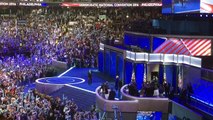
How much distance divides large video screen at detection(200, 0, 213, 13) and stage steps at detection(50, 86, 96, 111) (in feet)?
30.0

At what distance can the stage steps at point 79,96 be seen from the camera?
2878 centimetres

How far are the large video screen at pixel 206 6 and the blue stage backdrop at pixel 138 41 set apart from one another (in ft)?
15.1

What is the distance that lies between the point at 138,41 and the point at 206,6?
748 cm

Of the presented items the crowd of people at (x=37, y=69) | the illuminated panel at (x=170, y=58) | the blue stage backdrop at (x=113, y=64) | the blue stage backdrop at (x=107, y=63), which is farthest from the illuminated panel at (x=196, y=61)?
the blue stage backdrop at (x=107, y=63)

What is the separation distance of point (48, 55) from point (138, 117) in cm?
2189

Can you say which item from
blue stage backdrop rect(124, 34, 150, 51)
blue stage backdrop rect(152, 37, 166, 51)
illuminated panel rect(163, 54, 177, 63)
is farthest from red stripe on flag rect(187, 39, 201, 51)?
blue stage backdrop rect(124, 34, 150, 51)

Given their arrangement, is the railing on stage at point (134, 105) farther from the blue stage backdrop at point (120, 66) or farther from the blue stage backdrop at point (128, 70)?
the blue stage backdrop at point (120, 66)

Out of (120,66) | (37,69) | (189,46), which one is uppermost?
(189,46)

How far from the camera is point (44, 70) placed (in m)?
39.2

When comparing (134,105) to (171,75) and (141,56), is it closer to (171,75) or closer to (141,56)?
(171,75)

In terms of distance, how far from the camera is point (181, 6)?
3288cm

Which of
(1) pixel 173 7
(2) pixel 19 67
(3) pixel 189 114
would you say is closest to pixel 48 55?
(2) pixel 19 67

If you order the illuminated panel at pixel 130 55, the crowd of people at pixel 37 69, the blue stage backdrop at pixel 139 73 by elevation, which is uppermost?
the illuminated panel at pixel 130 55

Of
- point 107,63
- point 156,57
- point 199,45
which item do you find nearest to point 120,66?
point 107,63
